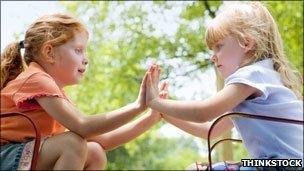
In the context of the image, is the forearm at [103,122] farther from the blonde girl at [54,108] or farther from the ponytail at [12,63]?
the ponytail at [12,63]

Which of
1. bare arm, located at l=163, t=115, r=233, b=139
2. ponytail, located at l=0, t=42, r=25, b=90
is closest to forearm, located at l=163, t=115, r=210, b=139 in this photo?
bare arm, located at l=163, t=115, r=233, b=139

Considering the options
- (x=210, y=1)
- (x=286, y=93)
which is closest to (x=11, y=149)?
(x=286, y=93)

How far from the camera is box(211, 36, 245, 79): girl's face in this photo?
191 centimetres

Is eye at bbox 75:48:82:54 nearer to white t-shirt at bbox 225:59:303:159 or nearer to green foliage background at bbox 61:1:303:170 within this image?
white t-shirt at bbox 225:59:303:159

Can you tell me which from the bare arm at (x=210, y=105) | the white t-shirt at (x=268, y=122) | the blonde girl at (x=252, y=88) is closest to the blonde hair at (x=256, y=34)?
the blonde girl at (x=252, y=88)

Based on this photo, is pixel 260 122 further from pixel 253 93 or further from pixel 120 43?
pixel 120 43

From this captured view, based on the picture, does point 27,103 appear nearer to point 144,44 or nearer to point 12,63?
point 12,63

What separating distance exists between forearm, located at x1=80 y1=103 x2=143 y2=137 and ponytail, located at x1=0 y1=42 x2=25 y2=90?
0.57 metres

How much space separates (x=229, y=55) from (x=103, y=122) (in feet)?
2.00

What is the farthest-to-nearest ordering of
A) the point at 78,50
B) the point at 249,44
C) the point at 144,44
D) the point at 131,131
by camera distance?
the point at 144,44, the point at 131,131, the point at 78,50, the point at 249,44

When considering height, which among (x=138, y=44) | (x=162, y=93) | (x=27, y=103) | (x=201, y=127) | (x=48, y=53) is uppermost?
(x=48, y=53)

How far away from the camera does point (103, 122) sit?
1665 mm

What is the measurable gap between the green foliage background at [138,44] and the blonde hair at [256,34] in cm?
320

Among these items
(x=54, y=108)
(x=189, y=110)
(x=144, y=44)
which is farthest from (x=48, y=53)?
(x=144, y=44)
